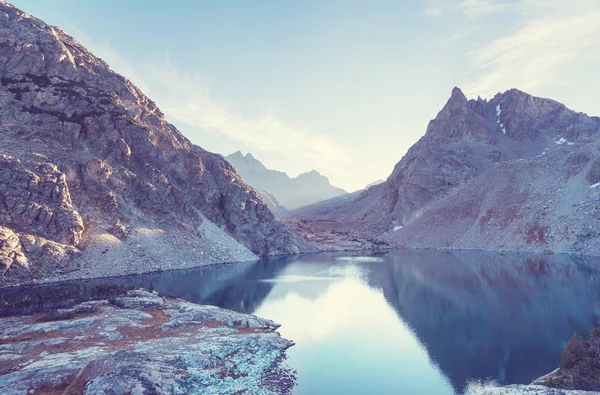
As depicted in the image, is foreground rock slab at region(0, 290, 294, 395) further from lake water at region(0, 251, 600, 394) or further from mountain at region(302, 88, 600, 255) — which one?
mountain at region(302, 88, 600, 255)

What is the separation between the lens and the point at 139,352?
30.0m

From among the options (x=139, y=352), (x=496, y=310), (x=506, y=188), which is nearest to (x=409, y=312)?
(x=496, y=310)

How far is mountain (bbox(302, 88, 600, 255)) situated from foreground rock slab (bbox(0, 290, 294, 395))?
10337cm

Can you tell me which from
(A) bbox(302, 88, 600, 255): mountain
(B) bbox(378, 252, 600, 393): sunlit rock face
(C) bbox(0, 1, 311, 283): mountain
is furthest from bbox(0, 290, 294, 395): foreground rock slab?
(A) bbox(302, 88, 600, 255): mountain

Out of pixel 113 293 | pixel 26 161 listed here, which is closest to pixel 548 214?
pixel 113 293

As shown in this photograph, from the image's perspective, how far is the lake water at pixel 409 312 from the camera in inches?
1277

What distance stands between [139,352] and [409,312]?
37.1 meters

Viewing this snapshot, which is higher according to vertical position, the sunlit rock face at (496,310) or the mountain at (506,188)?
the mountain at (506,188)

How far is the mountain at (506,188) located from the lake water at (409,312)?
2544cm

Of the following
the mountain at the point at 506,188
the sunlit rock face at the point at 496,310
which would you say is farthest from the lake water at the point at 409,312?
the mountain at the point at 506,188

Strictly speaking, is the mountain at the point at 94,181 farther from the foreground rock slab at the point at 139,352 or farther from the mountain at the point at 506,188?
the mountain at the point at 506,188

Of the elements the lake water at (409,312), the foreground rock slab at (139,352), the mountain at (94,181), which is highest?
the mountain at (94,181)

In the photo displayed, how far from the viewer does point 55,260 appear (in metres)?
68.5

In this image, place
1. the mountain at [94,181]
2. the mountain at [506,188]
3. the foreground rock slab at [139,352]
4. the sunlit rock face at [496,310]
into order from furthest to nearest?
the mountain at [506,188]
the mountain at [94,181]
the sunlit rock face at [496,310]
the foreground rock slab at [139,352]
